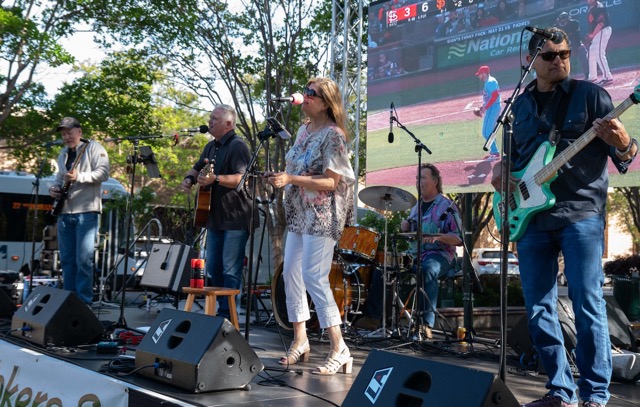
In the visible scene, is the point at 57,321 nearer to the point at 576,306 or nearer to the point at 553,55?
the point at 576,306

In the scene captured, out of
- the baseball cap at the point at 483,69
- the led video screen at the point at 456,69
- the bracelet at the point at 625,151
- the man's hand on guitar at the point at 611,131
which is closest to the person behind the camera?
the man's hand on guitar at the point at 611,131

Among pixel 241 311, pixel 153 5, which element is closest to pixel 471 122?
pixel 241 311

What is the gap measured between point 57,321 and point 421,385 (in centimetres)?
323

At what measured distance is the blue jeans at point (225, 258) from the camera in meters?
5.93

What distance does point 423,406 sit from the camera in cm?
264

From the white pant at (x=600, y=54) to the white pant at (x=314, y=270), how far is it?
4.37 meters

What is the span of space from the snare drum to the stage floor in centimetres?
83

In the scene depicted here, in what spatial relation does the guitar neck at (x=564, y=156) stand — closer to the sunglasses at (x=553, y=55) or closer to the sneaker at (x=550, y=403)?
the sunglasses at (x=553, y=55)

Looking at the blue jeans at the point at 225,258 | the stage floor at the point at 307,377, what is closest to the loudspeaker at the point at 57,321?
the stage floor at the point at 307,377

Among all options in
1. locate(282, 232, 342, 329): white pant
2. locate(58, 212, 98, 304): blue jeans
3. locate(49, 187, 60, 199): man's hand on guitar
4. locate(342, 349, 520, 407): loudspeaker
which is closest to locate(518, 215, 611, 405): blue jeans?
locate(342, 349, 520, 407): loudspeaker

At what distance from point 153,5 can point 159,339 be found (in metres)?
12.2

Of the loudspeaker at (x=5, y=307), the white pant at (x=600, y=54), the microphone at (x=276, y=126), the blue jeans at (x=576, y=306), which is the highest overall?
the white pant at (x=600, y=54)

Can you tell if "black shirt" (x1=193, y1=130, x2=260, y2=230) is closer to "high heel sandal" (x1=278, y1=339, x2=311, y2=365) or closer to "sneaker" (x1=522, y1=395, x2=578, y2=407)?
"high heel sandal" (x1=278, y1=339, x2=311, y2=365)

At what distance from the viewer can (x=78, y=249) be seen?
6.82 m
